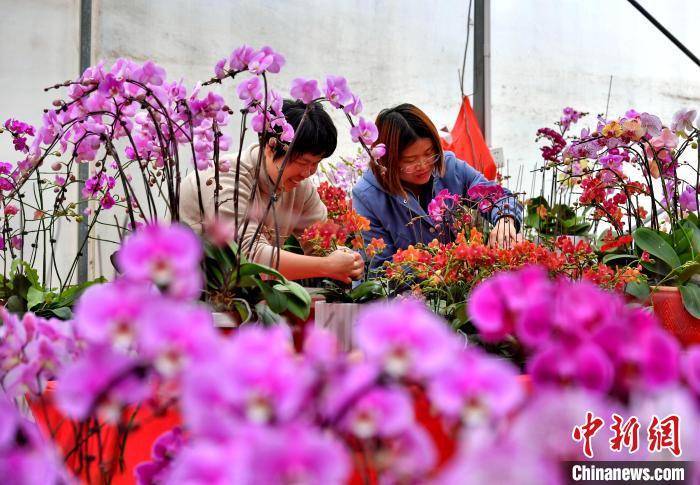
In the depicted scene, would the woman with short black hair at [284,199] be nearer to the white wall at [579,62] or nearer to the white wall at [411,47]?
the white wall at [411,47]

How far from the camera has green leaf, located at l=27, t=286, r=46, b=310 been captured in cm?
113

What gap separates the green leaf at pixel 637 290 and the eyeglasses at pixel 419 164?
815 millimetres

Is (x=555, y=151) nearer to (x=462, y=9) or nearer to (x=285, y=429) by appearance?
(x=285, y=429)

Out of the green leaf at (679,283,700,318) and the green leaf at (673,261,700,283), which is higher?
the green leaf at (673,261,700,283)

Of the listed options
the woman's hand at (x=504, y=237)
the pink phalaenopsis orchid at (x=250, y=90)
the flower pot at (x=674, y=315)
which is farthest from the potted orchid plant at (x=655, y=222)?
the pink phalaenopsis orchid at (x=250, y=90)

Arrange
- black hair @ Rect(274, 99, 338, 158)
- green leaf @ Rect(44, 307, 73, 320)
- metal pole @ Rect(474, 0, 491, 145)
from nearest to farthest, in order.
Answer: green leaf @ Rect(44, 307, 73, 320)
black hair @ Rect(274, 99, 338, 158)
metal pole @ Rect(474, 0, 491, 145)

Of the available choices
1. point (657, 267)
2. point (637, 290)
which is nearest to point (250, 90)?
point (637, 290)

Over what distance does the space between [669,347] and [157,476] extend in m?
0.23

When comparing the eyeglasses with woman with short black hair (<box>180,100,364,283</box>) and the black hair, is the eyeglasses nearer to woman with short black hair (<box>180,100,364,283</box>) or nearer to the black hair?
→ woman with short black hair (<box>180,100,364,283</box>)

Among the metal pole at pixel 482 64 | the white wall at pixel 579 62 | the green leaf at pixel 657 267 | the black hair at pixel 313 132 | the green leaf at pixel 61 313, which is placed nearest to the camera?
the green leaf at pixel 61 313

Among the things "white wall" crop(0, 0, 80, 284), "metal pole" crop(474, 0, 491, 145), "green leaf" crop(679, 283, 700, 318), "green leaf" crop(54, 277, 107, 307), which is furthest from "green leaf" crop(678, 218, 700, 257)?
"white wall" crop(0, 0, 80, 284)

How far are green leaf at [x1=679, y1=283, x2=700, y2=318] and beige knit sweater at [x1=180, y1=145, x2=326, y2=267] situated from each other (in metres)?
0.67

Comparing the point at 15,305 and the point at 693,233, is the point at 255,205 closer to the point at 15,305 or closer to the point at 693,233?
the point at 15,305

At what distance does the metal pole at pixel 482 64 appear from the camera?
3643mm
